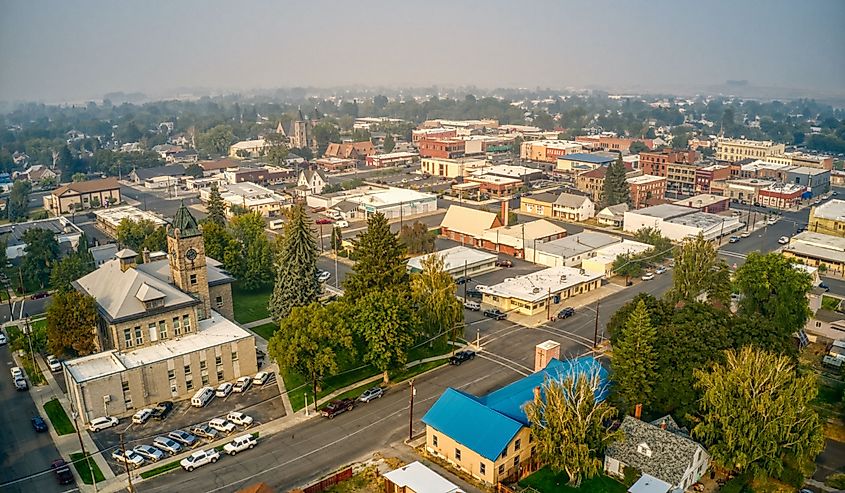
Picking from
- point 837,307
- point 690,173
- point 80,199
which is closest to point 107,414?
point 837,307

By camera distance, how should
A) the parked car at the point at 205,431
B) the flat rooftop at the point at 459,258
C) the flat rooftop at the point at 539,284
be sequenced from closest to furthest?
the parked car at the point at 205,431 < the flat rooftop at the point at 539,284 < the flat rooftop at the point at 459,258

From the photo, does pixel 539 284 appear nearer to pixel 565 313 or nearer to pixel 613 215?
pixel 565 313

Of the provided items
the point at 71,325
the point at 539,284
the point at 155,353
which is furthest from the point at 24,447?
the point at 539,284

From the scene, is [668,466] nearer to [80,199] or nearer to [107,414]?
[107,414]

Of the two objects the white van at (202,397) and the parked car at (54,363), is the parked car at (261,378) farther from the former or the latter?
the parked car at (54,363)

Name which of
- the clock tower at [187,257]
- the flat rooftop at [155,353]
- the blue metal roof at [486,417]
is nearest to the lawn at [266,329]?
the flat rooftop at [155,353]
